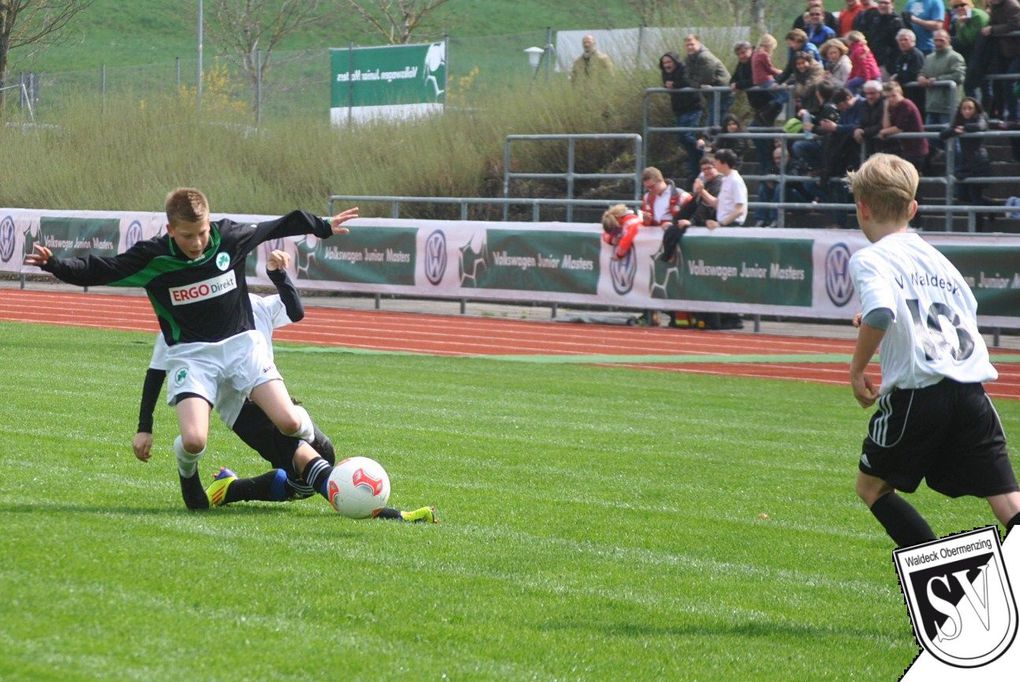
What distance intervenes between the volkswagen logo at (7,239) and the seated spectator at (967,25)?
17952 mm

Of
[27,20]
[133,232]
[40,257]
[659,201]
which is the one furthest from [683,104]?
[27,20]

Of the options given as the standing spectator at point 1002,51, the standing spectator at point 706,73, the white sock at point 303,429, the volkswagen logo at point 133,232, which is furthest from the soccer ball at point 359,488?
the volkswagen logo at point 133,232

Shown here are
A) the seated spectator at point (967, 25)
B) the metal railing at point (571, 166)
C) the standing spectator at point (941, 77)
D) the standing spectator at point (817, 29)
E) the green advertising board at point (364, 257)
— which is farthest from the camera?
the metal railing at point (571, 166)

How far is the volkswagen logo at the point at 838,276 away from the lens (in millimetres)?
21297

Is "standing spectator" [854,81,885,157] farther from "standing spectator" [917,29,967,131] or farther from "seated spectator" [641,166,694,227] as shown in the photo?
"seated spectator" [641,166,694,227]

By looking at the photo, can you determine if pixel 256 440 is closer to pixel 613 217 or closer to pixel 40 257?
pixel 40 257

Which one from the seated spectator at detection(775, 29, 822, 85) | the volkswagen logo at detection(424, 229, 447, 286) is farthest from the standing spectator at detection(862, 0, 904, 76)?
the volkswagen logo at detection(424, 229, 447, 286)

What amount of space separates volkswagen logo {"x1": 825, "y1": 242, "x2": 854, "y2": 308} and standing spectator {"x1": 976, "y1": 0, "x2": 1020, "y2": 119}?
3.66 metres

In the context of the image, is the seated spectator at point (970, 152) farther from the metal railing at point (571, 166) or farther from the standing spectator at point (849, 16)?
the metal railing at point (571, 166)

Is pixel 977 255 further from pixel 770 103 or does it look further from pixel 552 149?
pixel 552 149

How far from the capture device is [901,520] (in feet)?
19.9

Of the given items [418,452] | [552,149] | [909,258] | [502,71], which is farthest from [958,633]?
[502,71]

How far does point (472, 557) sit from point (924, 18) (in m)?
18.7

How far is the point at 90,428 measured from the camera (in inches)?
442
